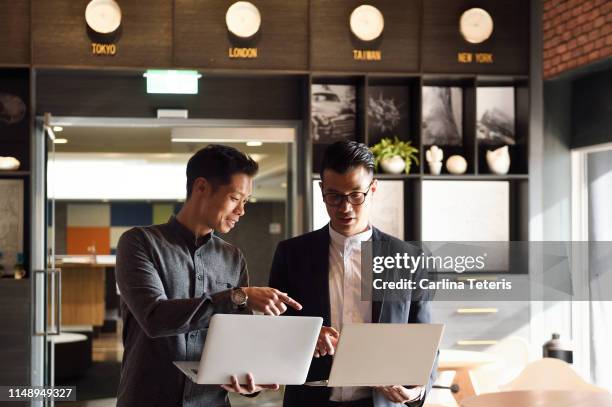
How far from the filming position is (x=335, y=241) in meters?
2.94

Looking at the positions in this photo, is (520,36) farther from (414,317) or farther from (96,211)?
(96,211)

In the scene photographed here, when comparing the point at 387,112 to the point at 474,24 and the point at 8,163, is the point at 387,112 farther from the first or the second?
the point at 8,163

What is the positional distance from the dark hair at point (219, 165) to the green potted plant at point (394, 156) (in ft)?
12.4

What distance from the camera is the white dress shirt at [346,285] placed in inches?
111

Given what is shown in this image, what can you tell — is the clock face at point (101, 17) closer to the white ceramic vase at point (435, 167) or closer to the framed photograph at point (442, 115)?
the framed photograph at point (442, 115)

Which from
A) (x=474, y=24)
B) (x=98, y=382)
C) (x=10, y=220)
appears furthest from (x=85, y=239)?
(x=474, y=24)

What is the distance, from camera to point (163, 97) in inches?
260

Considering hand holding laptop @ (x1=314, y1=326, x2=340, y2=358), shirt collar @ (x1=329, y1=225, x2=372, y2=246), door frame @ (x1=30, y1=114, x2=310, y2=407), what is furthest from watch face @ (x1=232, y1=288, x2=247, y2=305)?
door frame @ (x1=30, y1=114, x2=310, y2=407)

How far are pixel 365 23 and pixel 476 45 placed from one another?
882 millimetres

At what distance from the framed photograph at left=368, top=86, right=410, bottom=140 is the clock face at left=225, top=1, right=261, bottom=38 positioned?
1077mm

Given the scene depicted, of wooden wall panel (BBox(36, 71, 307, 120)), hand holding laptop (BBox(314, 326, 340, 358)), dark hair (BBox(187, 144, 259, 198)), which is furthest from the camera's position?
wooden wall panel (BBox(36, 71, 307, 120))

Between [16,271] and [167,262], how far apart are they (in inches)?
154

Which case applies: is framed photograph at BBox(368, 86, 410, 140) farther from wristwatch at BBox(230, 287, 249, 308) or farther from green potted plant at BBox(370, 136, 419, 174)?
wristwatch at BBox(230, 287, 249, 308)

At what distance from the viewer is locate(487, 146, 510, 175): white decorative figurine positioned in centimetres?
670
